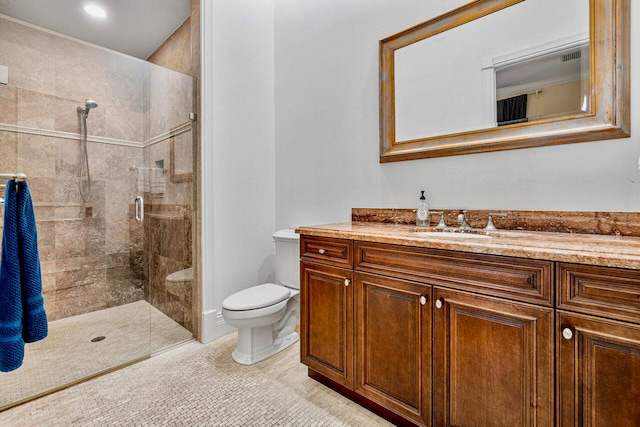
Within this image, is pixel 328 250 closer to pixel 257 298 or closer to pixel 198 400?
pixel 257 298

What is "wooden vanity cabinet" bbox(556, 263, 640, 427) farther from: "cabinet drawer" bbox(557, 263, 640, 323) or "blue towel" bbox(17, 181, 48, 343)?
"blue towel" bbox(17, 181, 48, 343)

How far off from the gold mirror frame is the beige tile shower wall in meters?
2.17

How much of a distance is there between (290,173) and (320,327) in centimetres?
133

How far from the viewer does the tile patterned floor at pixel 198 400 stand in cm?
138

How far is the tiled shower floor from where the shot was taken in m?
1.63

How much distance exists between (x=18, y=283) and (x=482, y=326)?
5.76 ft

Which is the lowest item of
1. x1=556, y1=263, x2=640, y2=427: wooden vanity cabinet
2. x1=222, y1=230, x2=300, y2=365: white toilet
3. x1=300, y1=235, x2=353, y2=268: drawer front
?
x1=222, y1=230, x2=300, y2=365: white toilet

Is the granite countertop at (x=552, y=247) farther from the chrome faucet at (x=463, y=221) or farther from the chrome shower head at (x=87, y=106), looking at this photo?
the chrome shower head at (x=87, y=106)

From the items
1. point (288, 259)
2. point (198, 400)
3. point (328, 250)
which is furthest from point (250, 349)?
point (328, 250)

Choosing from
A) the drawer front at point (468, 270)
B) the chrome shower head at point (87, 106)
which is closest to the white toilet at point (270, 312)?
the drawer front at point (468, 270)

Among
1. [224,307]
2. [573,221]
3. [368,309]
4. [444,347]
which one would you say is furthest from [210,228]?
[573,221]

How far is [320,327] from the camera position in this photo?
156 centimetres

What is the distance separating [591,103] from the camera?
1.26 meters

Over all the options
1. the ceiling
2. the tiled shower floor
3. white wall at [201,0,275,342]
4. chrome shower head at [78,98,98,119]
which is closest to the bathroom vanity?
white wall at [201,0,275,342]
